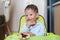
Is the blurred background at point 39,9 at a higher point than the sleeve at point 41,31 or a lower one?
higher

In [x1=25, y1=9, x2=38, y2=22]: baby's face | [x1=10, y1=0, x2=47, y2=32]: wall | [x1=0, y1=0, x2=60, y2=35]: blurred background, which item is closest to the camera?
[x1=25, y1=9, x2=38, y2=22]: baby's face

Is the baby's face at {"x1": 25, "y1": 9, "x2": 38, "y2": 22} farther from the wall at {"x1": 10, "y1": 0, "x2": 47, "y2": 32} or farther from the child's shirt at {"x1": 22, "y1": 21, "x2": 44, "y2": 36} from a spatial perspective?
the wall at {"x1": 10, "y1": 0, "x2": 47, "y2": 32}

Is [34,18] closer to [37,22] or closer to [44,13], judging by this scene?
[37,22]

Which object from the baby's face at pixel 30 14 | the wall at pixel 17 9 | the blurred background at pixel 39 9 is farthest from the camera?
the wall at pixel 17 9

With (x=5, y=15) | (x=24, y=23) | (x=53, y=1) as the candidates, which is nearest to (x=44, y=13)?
(x=53, y=1)

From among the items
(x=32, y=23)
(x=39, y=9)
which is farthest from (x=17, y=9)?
(x=32, y=23)

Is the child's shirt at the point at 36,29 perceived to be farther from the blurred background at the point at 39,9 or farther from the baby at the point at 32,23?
the blurred background at the point at 39,9

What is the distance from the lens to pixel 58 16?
220cm

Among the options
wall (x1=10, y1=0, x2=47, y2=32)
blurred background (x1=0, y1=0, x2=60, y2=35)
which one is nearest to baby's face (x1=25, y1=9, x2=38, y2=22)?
blurred background (x1=0, y1=0, x2=60, y2=35)

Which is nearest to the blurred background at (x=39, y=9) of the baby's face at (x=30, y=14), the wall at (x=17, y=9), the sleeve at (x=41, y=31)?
the wall at (x=17, y=9)

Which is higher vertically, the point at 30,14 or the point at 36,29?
the point at 30,14

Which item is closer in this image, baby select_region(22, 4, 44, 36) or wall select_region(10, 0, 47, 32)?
baby select_region(22, 4, 44, 36)

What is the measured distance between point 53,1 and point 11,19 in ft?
2.67

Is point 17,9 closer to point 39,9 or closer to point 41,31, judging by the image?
point 39,9
